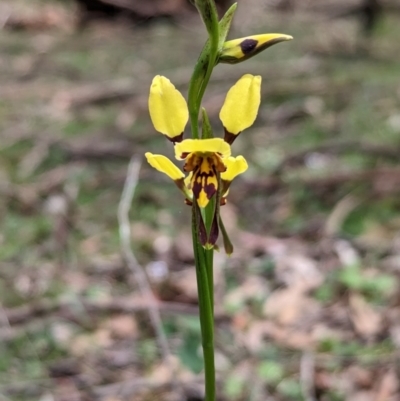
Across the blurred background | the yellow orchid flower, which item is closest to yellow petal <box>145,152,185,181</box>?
the yellow orchid flower

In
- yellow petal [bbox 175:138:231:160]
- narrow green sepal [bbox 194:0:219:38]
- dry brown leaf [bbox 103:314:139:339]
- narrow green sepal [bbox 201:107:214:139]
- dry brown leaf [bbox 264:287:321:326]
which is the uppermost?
narrow green sepal [bbox 194:0:219:38]

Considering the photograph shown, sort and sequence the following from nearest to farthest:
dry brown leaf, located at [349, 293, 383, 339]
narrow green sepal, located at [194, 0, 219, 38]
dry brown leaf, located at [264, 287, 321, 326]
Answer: narrow green sepal, located at [194, 0, 219, 38] → dry brown leaf, located at [349, 293, 383, 339] → dry brown leaf, located at [264, 287, 321, 326]

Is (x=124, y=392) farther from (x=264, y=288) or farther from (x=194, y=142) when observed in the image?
(x=194, y=142)

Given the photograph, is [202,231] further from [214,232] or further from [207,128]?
[207,128]

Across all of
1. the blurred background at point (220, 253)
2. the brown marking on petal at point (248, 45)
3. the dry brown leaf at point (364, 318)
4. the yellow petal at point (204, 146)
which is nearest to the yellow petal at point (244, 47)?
the brown marking on petal at point (248, 45)

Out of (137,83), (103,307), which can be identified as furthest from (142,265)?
(137,83)

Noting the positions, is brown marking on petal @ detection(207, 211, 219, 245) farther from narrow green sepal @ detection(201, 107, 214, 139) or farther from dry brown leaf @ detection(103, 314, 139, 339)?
dry brown leaf @ detection(103, 314, 139, 339)
